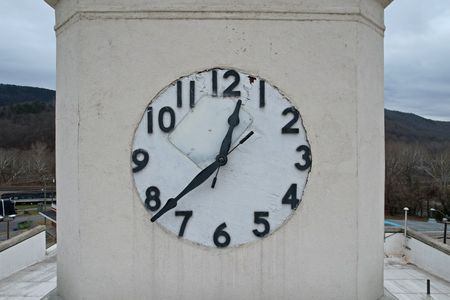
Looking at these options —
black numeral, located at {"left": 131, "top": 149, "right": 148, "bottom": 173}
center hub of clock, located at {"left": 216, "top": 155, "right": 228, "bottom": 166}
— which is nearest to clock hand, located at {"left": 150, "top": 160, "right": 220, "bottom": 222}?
center hub of clock, located at {"left": 216, "top": 155, "right": 228, "bottom": 166}

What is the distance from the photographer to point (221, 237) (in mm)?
3314

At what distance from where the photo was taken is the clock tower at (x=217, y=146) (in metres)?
3.30

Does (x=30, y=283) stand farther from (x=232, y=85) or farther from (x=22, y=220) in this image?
(x=22, y=220)

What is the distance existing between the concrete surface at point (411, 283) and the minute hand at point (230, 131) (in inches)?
147

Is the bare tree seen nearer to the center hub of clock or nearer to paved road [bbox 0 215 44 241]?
paved road [bbox 0 215 44 241]

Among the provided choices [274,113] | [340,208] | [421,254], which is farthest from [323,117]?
[421,254]

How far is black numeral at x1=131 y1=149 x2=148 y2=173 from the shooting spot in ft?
10.9

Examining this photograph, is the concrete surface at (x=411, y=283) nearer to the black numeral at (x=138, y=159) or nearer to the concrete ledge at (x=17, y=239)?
the black numeral at (x=138, y=159)

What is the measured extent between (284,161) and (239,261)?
0.85m

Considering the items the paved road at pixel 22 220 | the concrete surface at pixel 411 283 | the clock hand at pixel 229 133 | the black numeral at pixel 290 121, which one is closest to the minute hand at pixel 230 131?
the clock hand at pixel 229 133

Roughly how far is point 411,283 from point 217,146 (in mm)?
4607

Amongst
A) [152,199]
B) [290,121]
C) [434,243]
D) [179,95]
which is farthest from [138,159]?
[434,243]

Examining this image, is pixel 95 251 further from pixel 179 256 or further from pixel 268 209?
pixel 268 209

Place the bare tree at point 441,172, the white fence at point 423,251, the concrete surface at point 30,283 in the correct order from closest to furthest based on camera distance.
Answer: the concrete surface at point 30,283, the white fence at point 423,251, the bare tree at point 441,172
